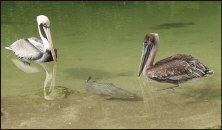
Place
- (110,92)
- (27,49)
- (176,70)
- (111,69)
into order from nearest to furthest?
(110,92) → (176,70) → (111,69) → (27,49)

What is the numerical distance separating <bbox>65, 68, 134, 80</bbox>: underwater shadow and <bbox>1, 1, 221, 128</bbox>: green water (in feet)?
0.06

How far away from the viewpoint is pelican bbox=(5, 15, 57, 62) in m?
8.70

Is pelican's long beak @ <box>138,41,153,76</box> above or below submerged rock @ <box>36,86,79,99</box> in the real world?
above

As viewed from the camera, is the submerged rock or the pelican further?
the pelican

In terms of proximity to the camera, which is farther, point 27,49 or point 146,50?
point 27,49

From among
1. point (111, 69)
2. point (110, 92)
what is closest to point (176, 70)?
point (110, 92)

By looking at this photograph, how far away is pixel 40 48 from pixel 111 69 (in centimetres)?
225

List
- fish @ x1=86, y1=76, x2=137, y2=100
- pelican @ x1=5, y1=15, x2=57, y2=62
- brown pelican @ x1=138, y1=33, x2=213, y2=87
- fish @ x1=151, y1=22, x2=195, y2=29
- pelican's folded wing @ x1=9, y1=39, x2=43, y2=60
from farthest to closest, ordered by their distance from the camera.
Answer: fish @ x1=151, y1=22, x2=195, y2=29 → pelican's folded wing @ x1=9, y1=39, x2=43, y2=60 → pelican @ x1=5, y1=15, x2=57, y2=62 → brown pelican @ x1=138, y1=33, x2=213, y2=87 → fish @ x1=86, y1=76, x2=137, y2=100

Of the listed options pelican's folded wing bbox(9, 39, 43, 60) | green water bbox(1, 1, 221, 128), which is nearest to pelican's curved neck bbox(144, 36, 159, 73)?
green water bbox(1, 1, 221, 128)

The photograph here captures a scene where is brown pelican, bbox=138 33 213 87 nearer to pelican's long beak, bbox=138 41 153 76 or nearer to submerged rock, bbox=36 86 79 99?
pelican's long beak, bbox=138 41 153 76

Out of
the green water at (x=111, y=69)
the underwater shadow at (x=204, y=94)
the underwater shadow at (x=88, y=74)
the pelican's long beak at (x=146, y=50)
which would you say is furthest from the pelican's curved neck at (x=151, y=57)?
the underwater shadow at (x=204, y=94)

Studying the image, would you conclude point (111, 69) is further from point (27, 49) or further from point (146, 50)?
point (27, 49)

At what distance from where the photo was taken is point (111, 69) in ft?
25.0

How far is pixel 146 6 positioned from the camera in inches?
636
